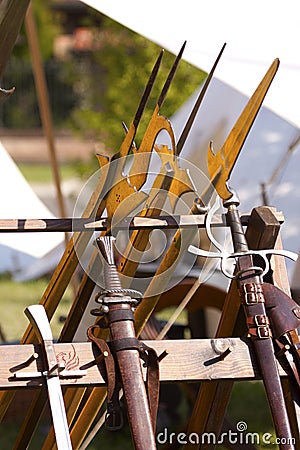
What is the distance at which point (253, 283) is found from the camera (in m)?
1.48

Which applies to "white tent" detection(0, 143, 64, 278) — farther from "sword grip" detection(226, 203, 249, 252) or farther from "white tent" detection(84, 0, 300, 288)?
"sword grip" detection(226, 203, 249, 252)

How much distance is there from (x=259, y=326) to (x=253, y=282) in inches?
3.1

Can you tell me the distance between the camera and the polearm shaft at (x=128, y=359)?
1.33 m

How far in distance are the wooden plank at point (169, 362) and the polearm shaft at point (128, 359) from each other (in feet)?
0.15

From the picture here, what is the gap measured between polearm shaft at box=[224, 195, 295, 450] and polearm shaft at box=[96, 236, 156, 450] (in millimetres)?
205

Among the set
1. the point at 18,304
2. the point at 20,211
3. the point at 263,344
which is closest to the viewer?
the point at 263,344

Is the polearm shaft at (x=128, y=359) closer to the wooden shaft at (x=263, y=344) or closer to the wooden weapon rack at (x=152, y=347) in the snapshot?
the wooden weapon rack at (x=152, y=347)

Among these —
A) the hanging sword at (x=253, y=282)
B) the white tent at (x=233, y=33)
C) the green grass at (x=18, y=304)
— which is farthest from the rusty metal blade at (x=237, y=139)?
the green grass at (x=18, y=304)

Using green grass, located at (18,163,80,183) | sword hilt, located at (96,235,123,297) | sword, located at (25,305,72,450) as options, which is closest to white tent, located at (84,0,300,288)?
sword hilt, located at (96,235,123,297)

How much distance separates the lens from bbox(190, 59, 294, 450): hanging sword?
1407mm

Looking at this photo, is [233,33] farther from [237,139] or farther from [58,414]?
[58,414]

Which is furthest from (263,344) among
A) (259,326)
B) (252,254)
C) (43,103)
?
(43,103)

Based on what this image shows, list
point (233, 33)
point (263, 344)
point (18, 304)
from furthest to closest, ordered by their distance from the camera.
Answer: point (18, 304), point (233, 33), point (263, 344)

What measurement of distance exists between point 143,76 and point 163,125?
4.92 m
